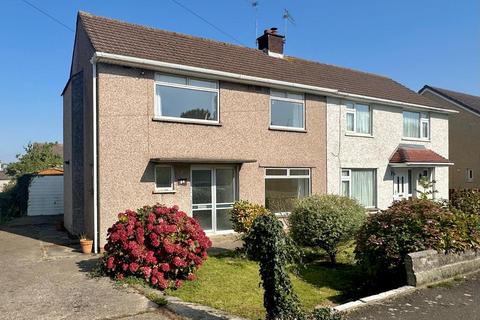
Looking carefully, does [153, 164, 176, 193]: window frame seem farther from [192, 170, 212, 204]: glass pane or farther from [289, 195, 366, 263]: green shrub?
[289, 195, 366, 263]: green shrub

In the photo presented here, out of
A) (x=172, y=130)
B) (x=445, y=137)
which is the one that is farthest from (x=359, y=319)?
(x=445, y=137)

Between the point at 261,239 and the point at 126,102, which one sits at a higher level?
the point at 126,102

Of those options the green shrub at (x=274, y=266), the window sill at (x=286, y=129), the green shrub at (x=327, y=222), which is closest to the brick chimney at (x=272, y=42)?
the window sill at (x=286, y=129)

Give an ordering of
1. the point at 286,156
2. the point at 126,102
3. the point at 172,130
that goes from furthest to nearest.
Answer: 1. the point at 286,156
2. the point at 172,130
3. the point at 126,102

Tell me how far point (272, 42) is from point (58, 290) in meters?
13.2

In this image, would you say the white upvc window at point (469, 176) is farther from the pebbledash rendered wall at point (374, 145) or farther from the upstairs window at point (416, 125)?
the upstairs window at point (416, 125)

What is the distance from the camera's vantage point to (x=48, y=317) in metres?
5.22

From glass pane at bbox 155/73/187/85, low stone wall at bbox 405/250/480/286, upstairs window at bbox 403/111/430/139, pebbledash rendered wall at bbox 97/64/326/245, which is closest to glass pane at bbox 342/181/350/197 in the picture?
pebbledash rendered wall at bbox 97/64/326/245

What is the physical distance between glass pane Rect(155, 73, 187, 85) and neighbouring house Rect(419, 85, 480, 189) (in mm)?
20697

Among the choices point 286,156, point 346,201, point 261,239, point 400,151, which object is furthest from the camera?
point 400,151

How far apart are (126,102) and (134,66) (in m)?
0.98

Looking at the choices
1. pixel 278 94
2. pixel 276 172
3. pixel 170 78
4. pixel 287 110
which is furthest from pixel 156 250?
pixel 287 110

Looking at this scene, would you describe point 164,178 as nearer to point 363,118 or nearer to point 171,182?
point 171,182

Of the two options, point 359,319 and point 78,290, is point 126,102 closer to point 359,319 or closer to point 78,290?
point 78,290
